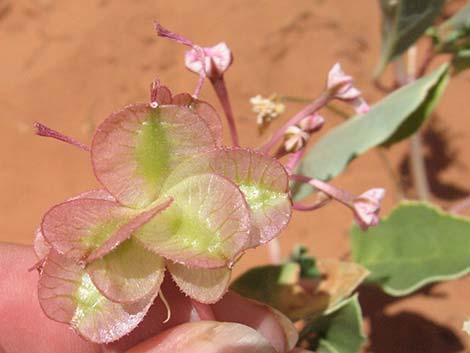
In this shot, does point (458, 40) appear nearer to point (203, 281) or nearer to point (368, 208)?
point (368, 208)

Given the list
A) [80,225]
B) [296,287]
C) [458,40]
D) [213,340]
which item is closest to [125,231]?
[80,225]

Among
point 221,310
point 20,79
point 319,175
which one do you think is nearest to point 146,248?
point 221,310

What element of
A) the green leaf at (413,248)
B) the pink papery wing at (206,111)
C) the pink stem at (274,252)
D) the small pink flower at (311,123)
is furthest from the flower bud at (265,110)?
the pink stem at (274,252)

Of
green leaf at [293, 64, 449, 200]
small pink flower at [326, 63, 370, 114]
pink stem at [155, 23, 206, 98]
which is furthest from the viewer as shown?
green leaf at [293, 64, 449, 200]

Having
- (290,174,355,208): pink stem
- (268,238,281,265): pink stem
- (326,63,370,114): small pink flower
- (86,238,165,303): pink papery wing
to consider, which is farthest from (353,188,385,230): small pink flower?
(268,238,281,265): pink stem

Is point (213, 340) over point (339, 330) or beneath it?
over

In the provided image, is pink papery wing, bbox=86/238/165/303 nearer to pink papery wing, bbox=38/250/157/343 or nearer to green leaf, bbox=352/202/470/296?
pink papery wing, bbox=38/250/157/343
